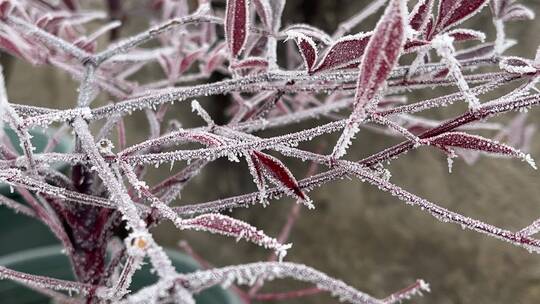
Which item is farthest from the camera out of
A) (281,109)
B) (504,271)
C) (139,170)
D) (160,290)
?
(504,271)

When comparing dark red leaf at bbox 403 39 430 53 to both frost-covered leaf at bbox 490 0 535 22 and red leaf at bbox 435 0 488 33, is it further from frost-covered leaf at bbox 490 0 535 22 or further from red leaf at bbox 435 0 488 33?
frost-covered leaf at bbox 490 0 535 22

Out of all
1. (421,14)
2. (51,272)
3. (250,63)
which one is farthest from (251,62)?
(51,272)

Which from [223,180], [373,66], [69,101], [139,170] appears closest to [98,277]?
[139,170]

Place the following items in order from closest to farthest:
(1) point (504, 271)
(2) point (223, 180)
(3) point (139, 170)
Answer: (3) point (139, 170)
(1) point (504, 271)
(2) point (223, 180)

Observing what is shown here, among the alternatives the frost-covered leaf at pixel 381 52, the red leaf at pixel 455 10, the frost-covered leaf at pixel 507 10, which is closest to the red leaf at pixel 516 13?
the frost-covered leaf at pixel 507 10

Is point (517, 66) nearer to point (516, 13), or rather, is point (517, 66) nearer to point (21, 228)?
point (516, 13)

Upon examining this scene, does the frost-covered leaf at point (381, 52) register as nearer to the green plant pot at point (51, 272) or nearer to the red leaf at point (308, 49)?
the red leaf at point (308, 49)

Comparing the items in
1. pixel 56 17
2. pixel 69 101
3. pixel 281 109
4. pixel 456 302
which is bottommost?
pixel 456 302

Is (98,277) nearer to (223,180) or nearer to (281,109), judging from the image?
(281,109)
